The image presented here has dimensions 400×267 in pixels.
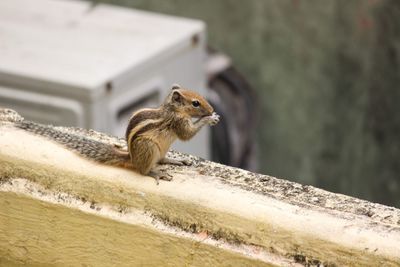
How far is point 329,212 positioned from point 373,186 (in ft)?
11.9

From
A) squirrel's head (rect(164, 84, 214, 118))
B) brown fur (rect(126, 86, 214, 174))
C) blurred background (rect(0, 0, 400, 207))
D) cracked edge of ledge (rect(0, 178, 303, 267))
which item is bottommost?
cracked edge of ledge (rect(0, 178, 303, 267))

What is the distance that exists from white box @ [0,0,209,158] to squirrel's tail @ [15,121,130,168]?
4.94ft

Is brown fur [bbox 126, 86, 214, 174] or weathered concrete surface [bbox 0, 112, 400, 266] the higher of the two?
brown fur [bbox 126, 86, 214, 174]

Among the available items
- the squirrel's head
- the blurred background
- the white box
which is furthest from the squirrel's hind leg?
the blurred background

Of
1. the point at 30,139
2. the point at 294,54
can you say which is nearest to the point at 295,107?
the point at 294,54

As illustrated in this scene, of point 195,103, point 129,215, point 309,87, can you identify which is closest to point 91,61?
point 195,103

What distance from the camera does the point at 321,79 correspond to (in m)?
5.39

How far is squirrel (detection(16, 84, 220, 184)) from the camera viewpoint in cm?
204

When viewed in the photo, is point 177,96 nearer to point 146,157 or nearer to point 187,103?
point 187,103

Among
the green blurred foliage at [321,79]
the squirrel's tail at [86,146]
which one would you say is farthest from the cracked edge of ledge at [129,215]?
the green blurred foliage at [321,79]

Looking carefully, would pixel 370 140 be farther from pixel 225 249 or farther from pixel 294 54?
pixel 225 249

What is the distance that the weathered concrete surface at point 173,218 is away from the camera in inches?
71.7

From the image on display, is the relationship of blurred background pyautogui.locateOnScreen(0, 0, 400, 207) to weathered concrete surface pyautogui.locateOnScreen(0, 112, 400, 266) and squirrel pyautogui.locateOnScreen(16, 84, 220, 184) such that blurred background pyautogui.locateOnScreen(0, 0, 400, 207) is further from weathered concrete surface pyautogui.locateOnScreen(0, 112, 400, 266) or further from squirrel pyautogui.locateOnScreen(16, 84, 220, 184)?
weathered concrete surface pyautogui.locateOnScreen(0, 112, 400, 266)

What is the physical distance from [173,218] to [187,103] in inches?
13.3
